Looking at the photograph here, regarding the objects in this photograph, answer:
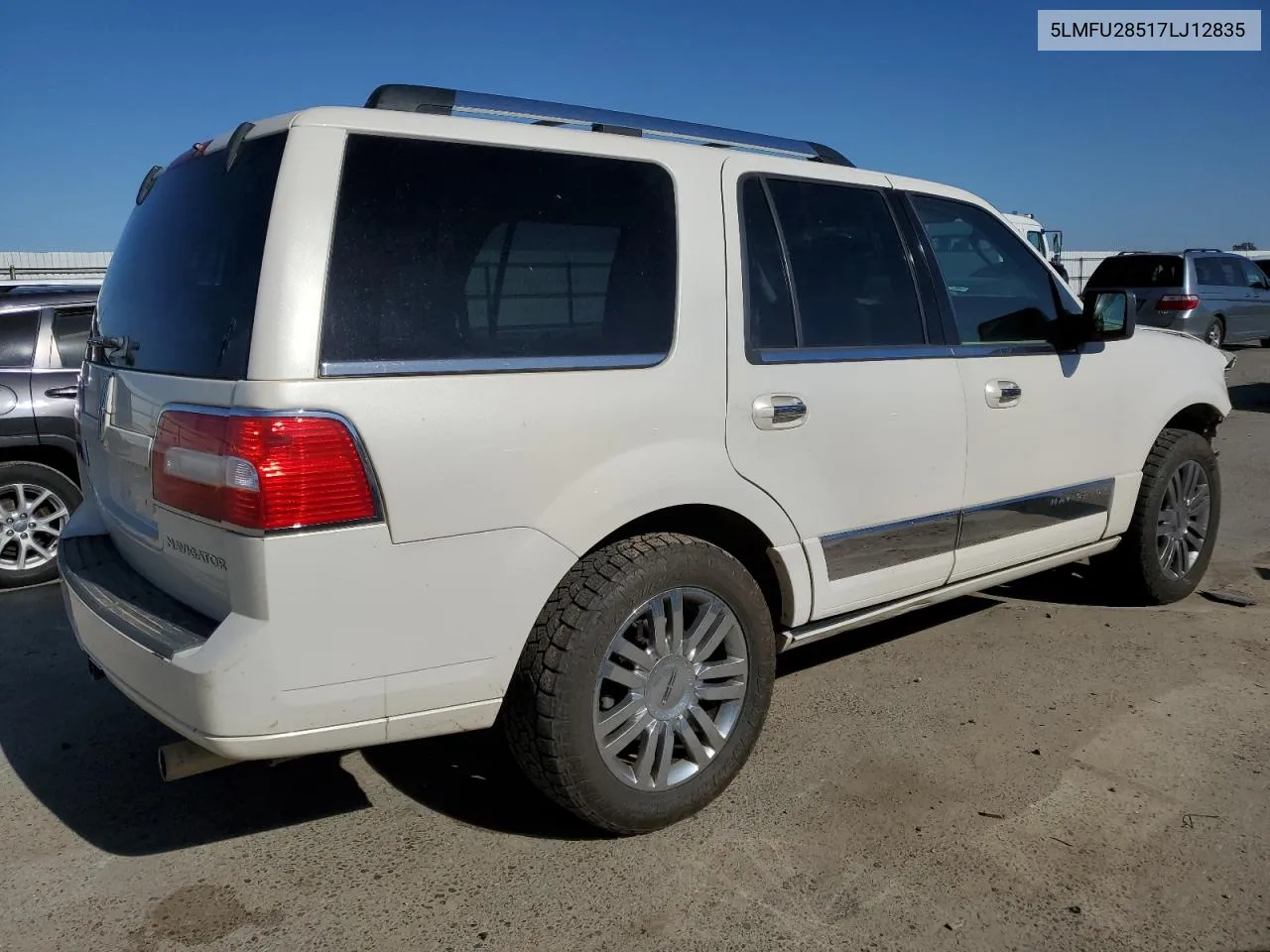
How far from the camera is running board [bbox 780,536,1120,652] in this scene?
11.8ft

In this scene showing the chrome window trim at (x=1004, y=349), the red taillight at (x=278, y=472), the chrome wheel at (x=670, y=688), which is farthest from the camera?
the chrome window trim at (x=1004, y=349)

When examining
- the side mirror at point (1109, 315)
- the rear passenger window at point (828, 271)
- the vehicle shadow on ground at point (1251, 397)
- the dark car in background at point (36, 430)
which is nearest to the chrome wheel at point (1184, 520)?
the side mirror at point (1109, 315)

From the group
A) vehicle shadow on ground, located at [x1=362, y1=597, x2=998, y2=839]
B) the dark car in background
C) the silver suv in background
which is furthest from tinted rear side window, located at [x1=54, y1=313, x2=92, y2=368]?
the silver suv in background

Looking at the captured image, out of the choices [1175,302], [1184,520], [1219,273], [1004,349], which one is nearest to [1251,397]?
[1175,302]

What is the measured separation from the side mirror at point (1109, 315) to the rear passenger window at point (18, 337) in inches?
214

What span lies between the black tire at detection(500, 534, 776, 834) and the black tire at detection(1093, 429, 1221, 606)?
2642mm

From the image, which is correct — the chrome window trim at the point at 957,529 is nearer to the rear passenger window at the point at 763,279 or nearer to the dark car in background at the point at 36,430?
the rear passenger window at the point at 763,279

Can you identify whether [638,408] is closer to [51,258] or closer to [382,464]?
[382,464]

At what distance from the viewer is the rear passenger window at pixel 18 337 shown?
5949mm

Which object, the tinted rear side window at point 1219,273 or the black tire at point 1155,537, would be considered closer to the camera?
the black tire at point 1155,537

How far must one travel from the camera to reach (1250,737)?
A: 12.3 feet

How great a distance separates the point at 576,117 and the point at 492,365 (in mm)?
950

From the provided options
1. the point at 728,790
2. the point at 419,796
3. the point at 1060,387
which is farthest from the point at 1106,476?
the point at 419,796

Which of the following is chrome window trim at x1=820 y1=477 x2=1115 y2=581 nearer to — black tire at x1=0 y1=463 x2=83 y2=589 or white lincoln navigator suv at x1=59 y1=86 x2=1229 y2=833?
white lincoln navigator suv at x1=59 y1=86 x2=1229 y2=833
